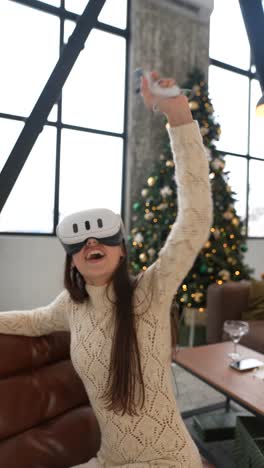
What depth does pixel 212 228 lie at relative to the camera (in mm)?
3697

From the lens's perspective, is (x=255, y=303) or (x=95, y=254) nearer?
(x=95, y=254)

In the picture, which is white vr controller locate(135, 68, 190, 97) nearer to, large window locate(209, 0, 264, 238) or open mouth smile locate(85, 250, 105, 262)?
open mouth smile locate(85, 250, 105, 262)

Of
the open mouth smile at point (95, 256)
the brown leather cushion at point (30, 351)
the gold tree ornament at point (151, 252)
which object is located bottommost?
the brown leather cushion at point (30, 351)

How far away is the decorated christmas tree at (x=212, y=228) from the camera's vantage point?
363 centimetres

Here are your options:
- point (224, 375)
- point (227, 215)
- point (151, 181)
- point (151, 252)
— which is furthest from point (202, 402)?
point (151, 181)

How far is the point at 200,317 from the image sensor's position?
13.3 feet

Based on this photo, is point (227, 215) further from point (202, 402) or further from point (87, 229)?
point (87, 229)

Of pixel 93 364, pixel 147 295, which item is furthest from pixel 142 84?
pixel 93 364

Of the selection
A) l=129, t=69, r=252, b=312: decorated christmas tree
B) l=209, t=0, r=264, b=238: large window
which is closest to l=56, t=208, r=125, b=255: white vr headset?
l=129, t=69, r=252, b=312: decorated christmas tree

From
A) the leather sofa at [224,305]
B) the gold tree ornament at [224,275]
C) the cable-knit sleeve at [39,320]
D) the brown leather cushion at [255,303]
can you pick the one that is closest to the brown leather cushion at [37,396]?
the cable-knit sleeve at [39,320]

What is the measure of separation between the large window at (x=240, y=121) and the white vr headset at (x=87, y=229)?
4040 millimetres

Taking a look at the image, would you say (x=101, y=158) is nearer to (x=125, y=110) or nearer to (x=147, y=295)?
(x=125, y=110)

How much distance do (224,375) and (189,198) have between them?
117cm

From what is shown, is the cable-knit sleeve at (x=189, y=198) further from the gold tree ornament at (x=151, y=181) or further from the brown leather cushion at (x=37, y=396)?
the gold tree ornament at (x=151, y=181)
